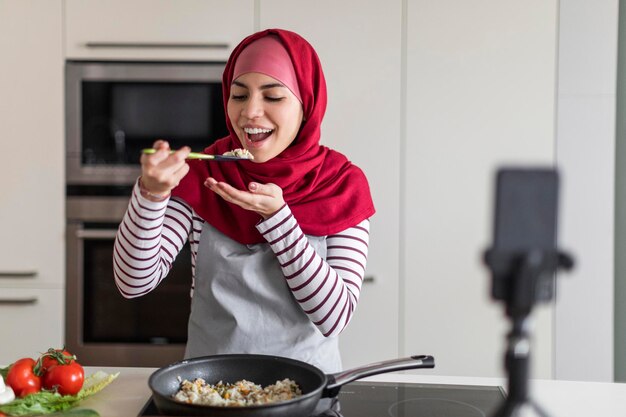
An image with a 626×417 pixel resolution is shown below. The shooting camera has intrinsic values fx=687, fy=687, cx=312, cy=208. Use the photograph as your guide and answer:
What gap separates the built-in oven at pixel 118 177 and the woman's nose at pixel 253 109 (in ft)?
3.72

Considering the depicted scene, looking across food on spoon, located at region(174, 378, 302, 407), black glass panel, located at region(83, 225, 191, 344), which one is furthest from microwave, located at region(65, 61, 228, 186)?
food on spoon, located at region(174, 378, 302, 407)

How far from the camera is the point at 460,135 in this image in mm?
2348

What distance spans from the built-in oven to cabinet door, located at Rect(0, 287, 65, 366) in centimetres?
5

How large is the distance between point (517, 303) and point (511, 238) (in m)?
0.04

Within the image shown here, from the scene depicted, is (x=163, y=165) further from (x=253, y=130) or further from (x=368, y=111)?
(x=368, y=111)

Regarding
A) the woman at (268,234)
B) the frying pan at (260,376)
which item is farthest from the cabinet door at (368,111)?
the frying pan at (260,376)

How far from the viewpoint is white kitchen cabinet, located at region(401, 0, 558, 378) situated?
232cm

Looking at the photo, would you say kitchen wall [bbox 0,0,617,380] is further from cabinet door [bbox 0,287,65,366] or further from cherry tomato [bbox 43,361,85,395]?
cherry tomato [bbox 43,361,85,395]

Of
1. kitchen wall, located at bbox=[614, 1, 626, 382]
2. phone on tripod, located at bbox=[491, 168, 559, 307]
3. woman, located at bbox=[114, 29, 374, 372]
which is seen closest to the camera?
phone on tripod, located at bbox=[491, 168, 559, 307]

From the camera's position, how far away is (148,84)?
93.5 inches

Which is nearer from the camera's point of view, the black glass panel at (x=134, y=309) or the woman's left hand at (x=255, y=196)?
the woman's left hand at (x=255, y=196)

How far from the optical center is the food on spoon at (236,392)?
902 millimetres

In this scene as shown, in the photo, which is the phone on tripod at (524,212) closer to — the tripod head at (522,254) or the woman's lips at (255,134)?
the tripod head at (522,254)

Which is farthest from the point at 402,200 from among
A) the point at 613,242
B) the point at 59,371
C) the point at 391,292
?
the point at 59,371
